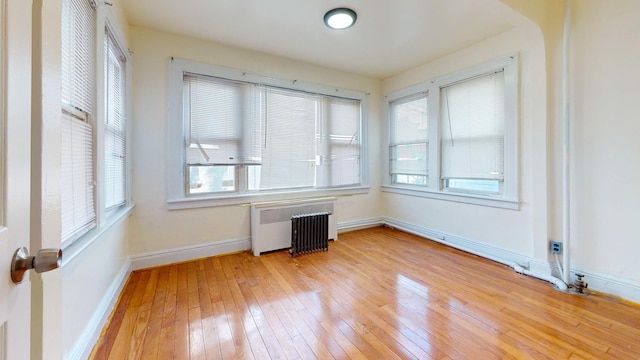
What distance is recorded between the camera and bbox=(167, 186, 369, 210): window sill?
9.37 ft

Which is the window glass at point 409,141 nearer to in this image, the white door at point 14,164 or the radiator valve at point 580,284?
the radiator valve at point 580,284

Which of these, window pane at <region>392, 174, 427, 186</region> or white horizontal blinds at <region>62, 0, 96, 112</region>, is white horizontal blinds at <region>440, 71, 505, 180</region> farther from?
white horizontal blinds at <region>62, 0, 96, 112</region>

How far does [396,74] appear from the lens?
4.11 metres

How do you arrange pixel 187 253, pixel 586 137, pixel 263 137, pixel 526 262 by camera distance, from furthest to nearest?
pixel 263 137, pixel 187 253, pixel 526 262, pixel 586 137

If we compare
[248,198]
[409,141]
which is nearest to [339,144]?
[409,141]

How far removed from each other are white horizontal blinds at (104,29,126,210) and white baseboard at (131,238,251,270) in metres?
0.68

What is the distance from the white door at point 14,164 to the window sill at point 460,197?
3469 millimetres

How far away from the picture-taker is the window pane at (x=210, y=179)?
296cm

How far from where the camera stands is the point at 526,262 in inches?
104

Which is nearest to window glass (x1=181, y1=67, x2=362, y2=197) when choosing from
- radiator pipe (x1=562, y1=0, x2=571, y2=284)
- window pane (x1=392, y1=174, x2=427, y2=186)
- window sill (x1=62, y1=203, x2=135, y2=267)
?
window pane (x1=392, y1=174, x2=427, y2=186)

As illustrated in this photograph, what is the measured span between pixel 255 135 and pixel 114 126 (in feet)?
4.71

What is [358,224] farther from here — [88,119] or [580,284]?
[88,119]

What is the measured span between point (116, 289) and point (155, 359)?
971 mm

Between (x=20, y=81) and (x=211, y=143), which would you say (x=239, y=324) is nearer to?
(x=20, y=81)
